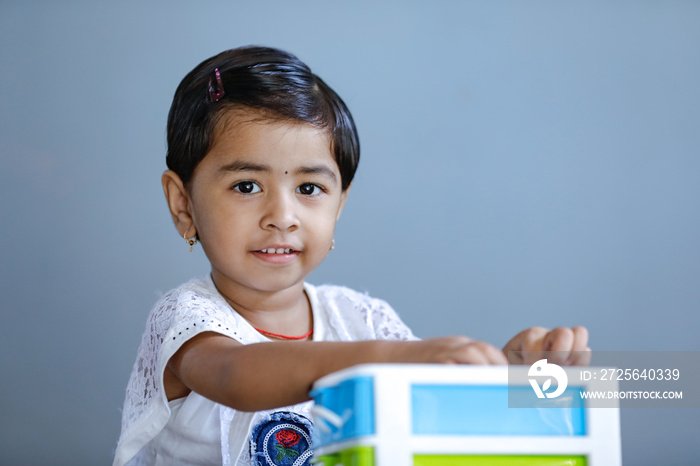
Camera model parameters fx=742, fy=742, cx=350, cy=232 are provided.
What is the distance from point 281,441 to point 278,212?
300mm

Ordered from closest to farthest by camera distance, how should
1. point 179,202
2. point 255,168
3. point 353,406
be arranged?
point 353,406, point 255,168, point 179,202

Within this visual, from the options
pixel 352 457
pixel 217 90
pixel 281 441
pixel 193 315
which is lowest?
pixel 352 457

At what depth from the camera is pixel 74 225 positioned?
5.18ft

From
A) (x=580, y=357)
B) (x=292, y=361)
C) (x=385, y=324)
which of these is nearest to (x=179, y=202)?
(x=385, y=324)

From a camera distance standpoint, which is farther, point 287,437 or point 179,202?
point 179,202

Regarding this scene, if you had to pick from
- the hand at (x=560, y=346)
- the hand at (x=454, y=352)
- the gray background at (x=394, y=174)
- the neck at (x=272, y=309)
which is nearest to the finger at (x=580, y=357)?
the hand at (x=560, y=346)

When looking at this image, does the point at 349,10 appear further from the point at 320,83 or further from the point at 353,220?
the point at 320,83

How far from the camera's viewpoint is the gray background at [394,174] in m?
1.57

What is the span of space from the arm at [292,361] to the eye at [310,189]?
336 millimetres

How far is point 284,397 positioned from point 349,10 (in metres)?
1.25

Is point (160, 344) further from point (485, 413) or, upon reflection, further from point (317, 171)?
point (485, 413)

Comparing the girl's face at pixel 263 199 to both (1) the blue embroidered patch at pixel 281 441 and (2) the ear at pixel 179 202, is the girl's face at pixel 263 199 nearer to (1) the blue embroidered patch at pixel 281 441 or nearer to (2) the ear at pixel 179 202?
(2) the ear at pixel 179 202

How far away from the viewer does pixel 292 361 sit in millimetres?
618

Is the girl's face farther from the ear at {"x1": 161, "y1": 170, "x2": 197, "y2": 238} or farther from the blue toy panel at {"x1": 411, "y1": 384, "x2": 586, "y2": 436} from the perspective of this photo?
the blue toy panel at {"x1": 411, "y1": 384, "x2": 586, "y2": 436}
